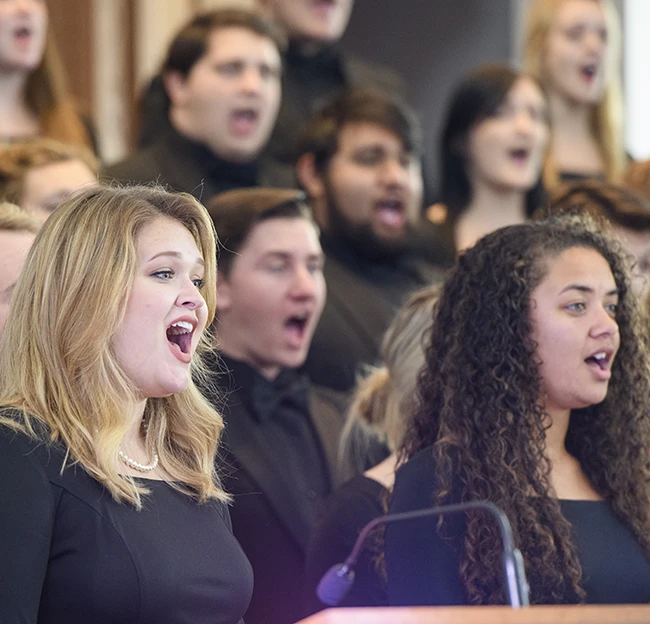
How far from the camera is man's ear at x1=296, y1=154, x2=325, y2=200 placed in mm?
4355

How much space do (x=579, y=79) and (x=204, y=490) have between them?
3243 mm

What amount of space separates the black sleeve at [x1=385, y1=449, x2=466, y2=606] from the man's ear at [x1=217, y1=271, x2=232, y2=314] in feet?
3.97

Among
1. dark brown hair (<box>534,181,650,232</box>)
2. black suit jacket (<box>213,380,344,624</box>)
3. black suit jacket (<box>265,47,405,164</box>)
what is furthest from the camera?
black suit jacket (<box>265,47,405,164</box>)

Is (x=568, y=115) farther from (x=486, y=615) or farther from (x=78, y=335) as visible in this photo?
(x=486, y=615)

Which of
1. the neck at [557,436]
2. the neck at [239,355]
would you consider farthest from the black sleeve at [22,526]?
the neck at [239,355]

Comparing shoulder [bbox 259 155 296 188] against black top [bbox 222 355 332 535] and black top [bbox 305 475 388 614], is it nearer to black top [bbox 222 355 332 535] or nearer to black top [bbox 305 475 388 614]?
black top [bbox 222 355 332 535]

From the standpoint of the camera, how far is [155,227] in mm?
2307

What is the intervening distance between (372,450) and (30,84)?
182cm

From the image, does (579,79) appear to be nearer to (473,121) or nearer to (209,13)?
(473,121)

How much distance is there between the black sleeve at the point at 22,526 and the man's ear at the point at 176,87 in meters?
2.41

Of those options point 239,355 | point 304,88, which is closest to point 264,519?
point 239,355

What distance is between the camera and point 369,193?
4.28m

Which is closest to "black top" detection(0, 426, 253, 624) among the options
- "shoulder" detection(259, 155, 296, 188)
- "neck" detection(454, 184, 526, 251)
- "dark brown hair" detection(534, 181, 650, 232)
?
"dark brown hair" detection(534, 181, 650, 232)

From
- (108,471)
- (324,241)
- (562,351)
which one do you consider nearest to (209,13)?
(324,241)
